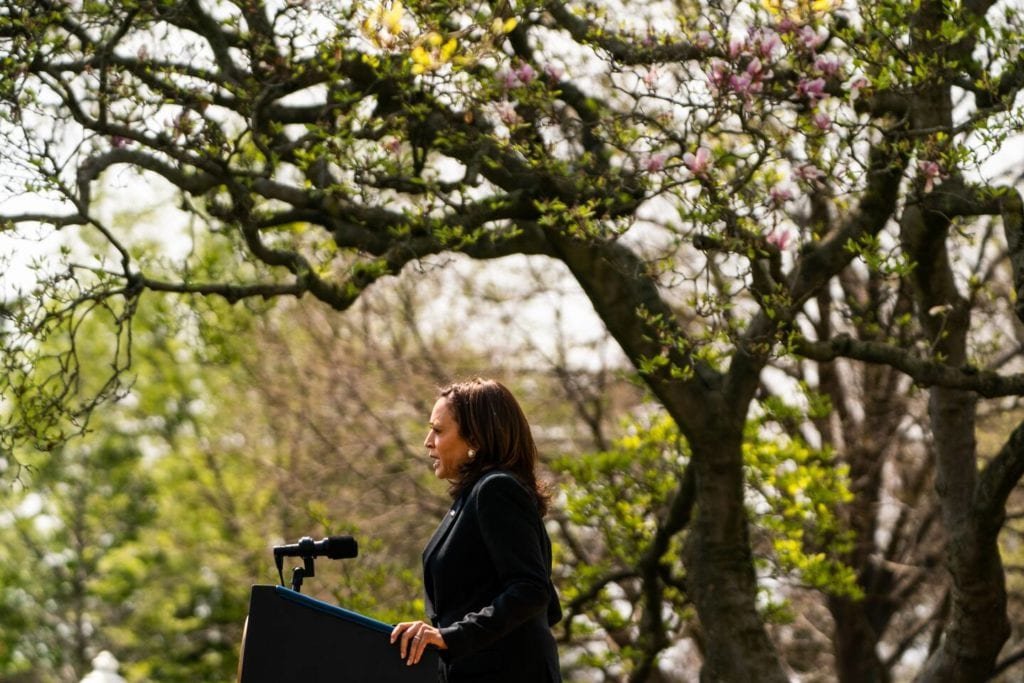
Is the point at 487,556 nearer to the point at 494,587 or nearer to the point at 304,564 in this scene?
the point at 494,587

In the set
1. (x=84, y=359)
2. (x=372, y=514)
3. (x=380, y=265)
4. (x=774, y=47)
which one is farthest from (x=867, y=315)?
(x=84, y=359)

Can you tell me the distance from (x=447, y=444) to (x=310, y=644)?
0.68 m

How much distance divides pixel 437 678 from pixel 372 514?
1109 centimetres

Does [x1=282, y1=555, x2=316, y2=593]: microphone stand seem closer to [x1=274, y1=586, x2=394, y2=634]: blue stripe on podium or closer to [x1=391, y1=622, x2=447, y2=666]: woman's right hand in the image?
[x1=274, y1=586, x2=394, y2=634]: blue stripe on podium

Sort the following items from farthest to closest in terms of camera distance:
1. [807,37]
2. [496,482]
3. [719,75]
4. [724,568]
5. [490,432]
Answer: [724,568], [807,37], [719,75], [490,432], [496,482]

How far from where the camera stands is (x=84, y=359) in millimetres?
26906

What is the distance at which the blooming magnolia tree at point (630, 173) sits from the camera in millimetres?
6926

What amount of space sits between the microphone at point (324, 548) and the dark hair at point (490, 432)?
1.13 ft

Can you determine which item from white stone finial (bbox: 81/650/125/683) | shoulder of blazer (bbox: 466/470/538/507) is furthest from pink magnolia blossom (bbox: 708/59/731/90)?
white stone finial (bbox: 81/650/125/683)

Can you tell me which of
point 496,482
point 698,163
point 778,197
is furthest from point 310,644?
point 778,197

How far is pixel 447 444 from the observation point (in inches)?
162

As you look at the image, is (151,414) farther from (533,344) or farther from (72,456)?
(533,344)

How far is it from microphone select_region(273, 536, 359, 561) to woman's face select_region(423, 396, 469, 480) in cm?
32

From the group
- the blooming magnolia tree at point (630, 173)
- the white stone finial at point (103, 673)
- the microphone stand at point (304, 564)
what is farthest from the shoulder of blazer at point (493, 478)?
the white stone finial at point (103, 673)
